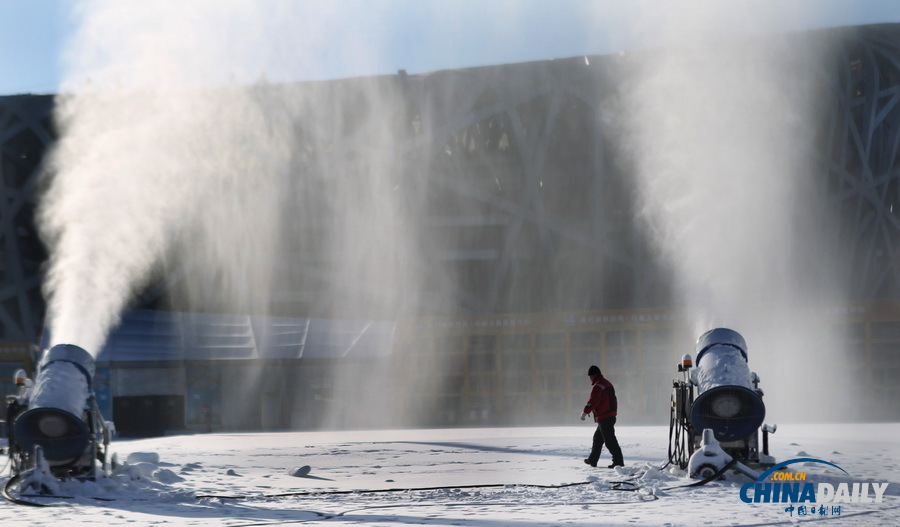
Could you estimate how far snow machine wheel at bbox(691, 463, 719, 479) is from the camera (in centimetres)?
1101

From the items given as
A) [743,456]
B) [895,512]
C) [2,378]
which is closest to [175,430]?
[2,378]

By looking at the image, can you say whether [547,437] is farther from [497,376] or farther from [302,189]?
[302,189]

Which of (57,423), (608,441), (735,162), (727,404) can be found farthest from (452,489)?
(735,162)

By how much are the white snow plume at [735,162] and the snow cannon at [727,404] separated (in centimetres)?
1697

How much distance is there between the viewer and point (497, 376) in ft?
101

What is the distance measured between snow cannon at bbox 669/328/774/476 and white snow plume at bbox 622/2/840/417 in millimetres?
16969

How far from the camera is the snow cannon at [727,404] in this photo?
11.6 meters

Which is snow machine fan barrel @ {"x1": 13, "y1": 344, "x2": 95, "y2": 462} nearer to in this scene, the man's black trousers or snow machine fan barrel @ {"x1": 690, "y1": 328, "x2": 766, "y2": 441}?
the man's black trousers

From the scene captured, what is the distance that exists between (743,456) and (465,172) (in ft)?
73.2

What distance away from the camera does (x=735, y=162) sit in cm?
3011

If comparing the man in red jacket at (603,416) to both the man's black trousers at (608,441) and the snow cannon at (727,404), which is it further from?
the snow cannon at (727,404)

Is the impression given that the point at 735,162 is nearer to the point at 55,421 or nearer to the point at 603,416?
the point at 603,416

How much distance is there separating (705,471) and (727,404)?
990 mm

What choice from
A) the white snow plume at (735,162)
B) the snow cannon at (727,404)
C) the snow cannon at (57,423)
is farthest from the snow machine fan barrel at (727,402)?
the white snow plume at (735,162)
